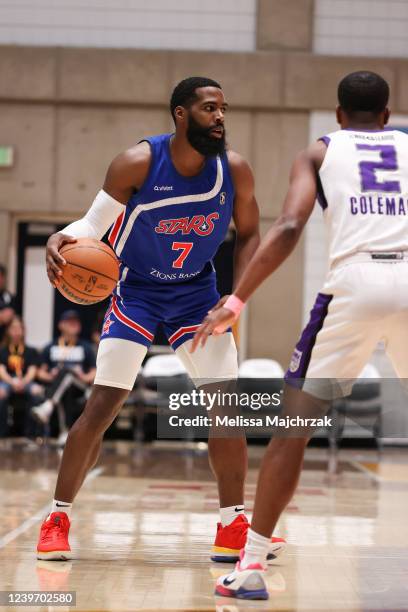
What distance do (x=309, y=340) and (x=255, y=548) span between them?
75cm

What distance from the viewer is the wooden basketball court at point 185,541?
3619 millimetres

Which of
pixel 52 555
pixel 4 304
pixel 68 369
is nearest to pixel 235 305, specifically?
pixel 52 555

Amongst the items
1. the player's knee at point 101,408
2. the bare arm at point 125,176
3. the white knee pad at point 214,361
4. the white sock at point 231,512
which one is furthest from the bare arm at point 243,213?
the white sock at point 231,512

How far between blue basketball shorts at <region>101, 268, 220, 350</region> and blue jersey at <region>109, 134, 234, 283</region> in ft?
0.20

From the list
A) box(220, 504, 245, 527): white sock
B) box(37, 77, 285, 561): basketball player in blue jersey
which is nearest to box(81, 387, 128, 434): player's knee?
box(37, 77, 285, 561): basketball player in blue jersey

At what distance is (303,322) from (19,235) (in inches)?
158

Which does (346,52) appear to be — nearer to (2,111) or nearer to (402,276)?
(2,111)

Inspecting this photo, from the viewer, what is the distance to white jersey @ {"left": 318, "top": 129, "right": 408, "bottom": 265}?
11.0 feet

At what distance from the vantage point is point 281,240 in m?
3.31

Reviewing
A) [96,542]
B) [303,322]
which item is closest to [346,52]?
[303,322]

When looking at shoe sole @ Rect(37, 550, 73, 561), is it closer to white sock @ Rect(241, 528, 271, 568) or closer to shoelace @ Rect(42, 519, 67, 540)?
shoelace @ Rect(42, 519, 67, 540)

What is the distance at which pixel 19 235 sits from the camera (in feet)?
43.7

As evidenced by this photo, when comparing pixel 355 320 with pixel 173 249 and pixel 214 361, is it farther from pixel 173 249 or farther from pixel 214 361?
pixel 173 249

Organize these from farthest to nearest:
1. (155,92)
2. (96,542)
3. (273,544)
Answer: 1. (155,92)
2. (96,542)
3. (273,544)
